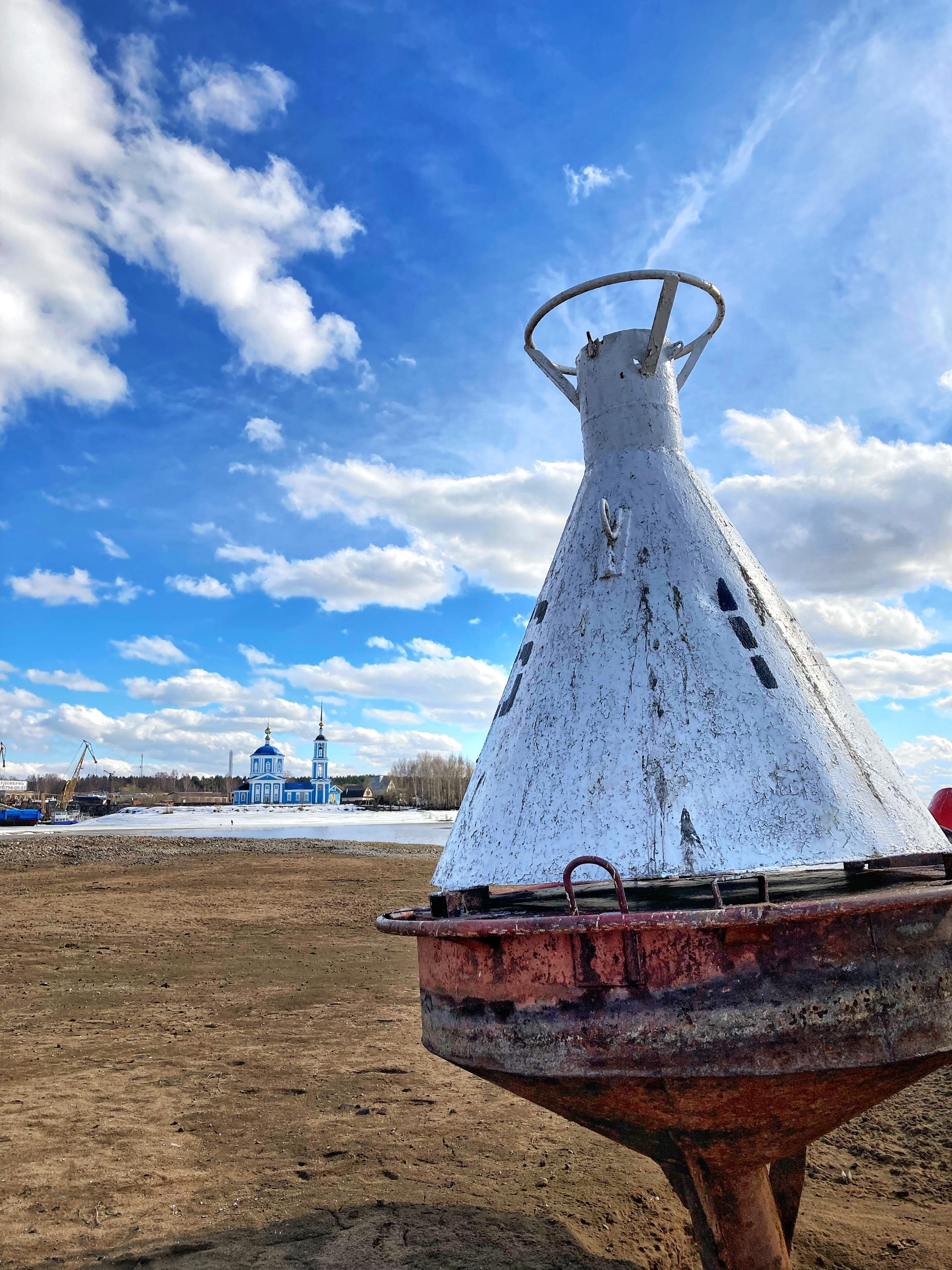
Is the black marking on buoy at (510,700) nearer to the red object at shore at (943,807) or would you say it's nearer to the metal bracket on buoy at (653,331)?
the metal bracket on buoy at (653,331)

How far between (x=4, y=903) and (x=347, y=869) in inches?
297

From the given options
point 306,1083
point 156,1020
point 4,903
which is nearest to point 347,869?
point 4,903

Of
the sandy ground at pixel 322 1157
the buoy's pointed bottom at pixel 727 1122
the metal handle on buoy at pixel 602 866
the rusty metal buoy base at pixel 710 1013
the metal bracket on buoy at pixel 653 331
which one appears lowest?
the sandy ground at pixel 322 1157

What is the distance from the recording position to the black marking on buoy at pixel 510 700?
3.02 meters

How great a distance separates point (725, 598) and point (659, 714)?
60 centimetres

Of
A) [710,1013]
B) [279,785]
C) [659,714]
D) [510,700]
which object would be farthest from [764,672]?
[279,785]

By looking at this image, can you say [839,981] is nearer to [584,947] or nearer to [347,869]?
[584,947]

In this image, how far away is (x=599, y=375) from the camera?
11.1 ft

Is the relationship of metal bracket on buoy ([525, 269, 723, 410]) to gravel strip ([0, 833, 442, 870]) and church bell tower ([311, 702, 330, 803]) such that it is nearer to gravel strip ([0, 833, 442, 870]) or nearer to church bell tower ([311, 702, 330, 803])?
gravel strip ([0, 833, 442, 870])

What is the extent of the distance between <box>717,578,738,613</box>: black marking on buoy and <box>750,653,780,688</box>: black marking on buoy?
0.65 feet

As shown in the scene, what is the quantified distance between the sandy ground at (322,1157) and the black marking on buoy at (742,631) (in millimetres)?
2668

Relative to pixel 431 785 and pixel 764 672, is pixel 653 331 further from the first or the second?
pixel 431 785

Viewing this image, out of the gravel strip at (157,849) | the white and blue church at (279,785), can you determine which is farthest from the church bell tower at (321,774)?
the gravel strip at (157,849)

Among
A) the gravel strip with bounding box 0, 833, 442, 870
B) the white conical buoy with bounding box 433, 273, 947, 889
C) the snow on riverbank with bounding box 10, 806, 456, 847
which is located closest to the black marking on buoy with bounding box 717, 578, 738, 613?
the white conical buoy with bounding box 433, 273, 947, 889
